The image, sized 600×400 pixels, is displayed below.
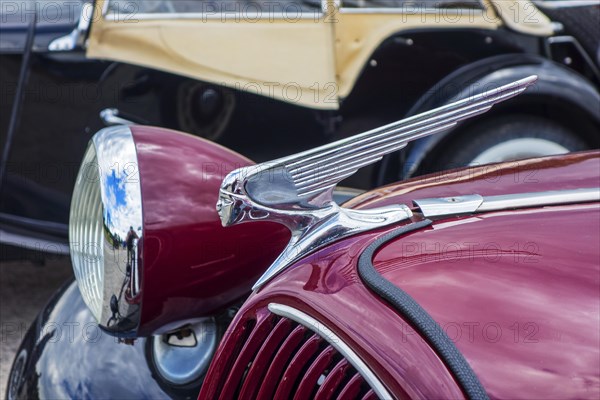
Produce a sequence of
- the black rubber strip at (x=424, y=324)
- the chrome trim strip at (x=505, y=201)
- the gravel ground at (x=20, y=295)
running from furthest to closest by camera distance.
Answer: the gravel ground at (x=20, y=295) < the chrome trim strip at (x=505, y=201) < the black rubber strip at (x=424, y=324)

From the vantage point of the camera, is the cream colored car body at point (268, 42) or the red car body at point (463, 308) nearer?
the red car body at point (463, 308)

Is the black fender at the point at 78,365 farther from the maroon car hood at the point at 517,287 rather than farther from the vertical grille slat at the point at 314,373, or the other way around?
the maroon car hood at the point at 517,287

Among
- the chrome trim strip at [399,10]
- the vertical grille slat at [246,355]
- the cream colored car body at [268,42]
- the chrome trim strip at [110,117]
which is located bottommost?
the vertical grille slat at [246,355]

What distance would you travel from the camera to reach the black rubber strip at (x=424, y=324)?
3.12ft

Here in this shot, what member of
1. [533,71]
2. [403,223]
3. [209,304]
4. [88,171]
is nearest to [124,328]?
[209,304]

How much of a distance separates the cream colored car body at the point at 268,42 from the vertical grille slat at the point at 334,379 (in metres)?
2.10

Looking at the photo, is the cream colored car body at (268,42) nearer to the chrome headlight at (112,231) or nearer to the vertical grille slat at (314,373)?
the chrome headlight at (112,231)

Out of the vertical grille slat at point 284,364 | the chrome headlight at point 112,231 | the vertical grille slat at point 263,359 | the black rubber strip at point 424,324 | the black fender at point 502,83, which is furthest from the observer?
the black fender at point 502,83

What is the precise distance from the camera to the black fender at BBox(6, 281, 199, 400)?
1.56m

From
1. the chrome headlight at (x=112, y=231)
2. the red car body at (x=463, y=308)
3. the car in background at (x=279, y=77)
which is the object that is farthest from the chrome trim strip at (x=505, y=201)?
the car in background at (x=279, y=77)

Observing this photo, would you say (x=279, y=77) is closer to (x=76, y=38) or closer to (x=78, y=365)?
(x=76, y=38)

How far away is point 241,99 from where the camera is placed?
308 centimetres

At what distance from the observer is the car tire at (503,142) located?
3.16 metres

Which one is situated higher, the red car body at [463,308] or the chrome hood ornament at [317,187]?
the chrome hood ornament at [317,187]
